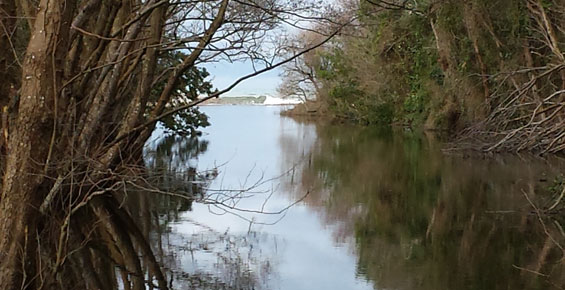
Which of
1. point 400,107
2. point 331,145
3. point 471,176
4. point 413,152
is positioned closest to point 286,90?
point 400,107

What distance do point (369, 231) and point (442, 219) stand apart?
1.34 metres

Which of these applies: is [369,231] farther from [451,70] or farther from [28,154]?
[451,70]

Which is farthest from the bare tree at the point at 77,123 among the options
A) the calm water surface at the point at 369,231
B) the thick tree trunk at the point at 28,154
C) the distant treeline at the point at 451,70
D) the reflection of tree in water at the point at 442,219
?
the reflection of tree in water at the point at 442,219

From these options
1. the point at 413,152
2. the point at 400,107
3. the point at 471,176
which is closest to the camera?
the point at 471,176

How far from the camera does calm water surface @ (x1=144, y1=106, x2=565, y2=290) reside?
20.4 feet

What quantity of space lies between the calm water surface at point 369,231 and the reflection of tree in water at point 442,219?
2 centimetres

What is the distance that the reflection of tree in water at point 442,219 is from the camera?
636cm

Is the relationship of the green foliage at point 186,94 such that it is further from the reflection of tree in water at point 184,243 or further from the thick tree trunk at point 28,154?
the thick tree trunk at point 28,154

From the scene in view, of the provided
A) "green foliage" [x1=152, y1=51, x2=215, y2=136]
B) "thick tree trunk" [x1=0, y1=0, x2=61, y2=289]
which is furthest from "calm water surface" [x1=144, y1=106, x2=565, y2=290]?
"green foliage" [x1=152, y1=51, x2=215, y2=136]

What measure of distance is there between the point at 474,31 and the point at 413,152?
3376 mm

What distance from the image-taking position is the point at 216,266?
6.56 m

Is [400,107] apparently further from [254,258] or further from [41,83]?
[41,83]

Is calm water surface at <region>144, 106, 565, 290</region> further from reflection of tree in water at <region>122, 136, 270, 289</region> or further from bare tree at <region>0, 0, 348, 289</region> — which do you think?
bare tree at <region>0, 0, 348, 289</region>

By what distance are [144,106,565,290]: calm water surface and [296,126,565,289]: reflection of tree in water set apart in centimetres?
2
